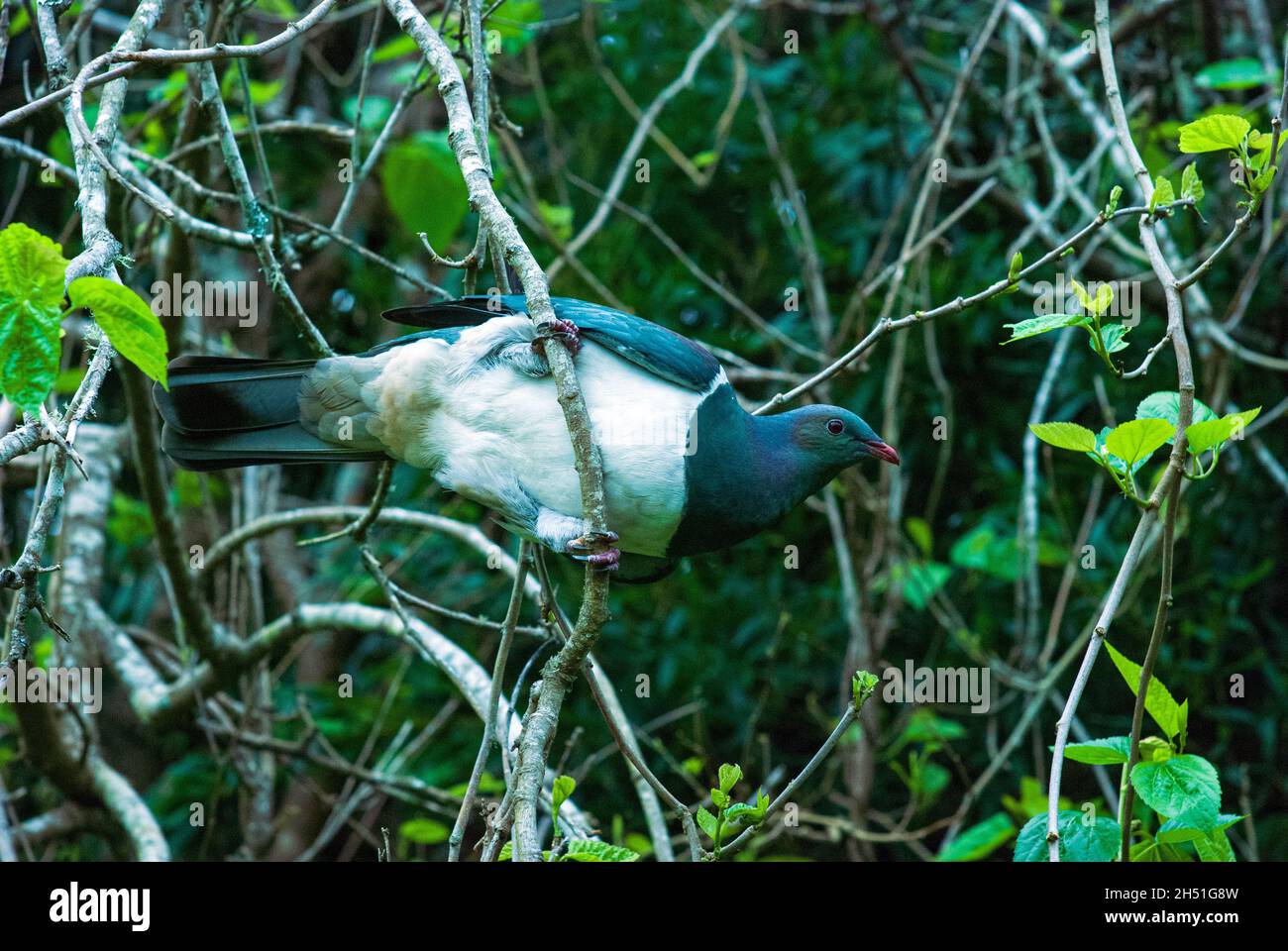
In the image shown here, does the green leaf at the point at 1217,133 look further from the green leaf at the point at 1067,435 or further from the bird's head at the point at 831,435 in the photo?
the bird's head at the point at 831,435

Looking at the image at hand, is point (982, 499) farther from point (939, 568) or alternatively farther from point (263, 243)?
point (263, 243)

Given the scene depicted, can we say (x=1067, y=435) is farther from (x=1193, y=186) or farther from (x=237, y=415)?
(x=237, y=415)

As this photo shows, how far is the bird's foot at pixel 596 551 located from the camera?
194 cm

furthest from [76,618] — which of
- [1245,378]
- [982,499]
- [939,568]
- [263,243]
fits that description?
[1245,378]

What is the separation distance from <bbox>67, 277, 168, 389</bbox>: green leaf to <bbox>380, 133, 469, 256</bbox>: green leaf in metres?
2.40

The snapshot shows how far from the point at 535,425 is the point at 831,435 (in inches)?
24.0

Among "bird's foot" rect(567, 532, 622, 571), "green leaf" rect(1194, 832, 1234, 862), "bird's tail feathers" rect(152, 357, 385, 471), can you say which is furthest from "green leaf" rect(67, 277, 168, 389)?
"green leaf" rect(1194, 832, 1234, 862)

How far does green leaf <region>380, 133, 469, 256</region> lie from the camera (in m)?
3.78

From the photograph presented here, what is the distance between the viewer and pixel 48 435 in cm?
149

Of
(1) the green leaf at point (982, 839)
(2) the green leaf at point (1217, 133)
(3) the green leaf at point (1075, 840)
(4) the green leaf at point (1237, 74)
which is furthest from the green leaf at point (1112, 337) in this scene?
(4) the green leaf at point (1237, 74)

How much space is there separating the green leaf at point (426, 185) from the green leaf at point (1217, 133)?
2443mm

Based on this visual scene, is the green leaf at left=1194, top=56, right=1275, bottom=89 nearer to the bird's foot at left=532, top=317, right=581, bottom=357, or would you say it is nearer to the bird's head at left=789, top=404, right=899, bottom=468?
the bird's head at left=789, top=404, right=899, bottom=468

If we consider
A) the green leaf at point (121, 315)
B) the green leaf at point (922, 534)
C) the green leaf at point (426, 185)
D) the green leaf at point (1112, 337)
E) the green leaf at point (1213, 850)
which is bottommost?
the green leaf at point (1213, 850)

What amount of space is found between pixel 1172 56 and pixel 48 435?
13.9 ft
